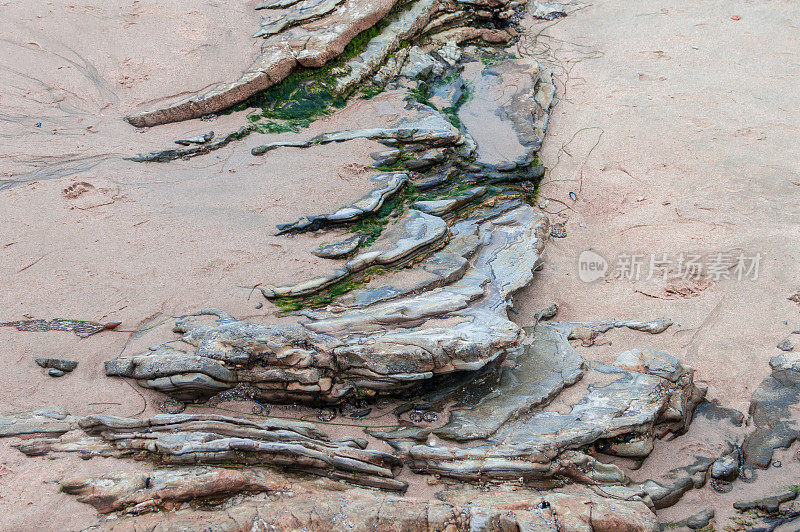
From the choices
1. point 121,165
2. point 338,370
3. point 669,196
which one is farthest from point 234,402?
point 669,196

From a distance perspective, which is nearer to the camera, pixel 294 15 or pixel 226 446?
pixel 226 446

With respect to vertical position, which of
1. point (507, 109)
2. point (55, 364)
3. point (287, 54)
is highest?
point (287, 54)

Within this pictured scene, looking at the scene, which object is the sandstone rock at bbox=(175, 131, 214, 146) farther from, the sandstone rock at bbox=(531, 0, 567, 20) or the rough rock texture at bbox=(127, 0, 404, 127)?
the sandstone rock at bbox=(531, 0, 567, 20)

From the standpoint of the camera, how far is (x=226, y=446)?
2613 millimetres

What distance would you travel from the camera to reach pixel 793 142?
569 centimetres

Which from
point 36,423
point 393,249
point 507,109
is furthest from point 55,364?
point 507,109

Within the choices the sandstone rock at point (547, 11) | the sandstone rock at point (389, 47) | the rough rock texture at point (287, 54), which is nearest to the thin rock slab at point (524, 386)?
the sandstone rock at point (389, 47)

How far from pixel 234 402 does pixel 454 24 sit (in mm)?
6147

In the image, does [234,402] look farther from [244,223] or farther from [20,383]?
[244,223]

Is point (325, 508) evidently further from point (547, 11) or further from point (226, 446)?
point (547, 11)

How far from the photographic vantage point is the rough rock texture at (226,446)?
2604mm

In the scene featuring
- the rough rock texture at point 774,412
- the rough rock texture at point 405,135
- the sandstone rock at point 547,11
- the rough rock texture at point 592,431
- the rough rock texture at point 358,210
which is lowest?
the rough rock texture at point 774,412

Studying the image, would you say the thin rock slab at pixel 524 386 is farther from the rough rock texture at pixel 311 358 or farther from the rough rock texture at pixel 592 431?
the rough rock texture at pixel 311 358

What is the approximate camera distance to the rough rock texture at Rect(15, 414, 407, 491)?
260 cm
